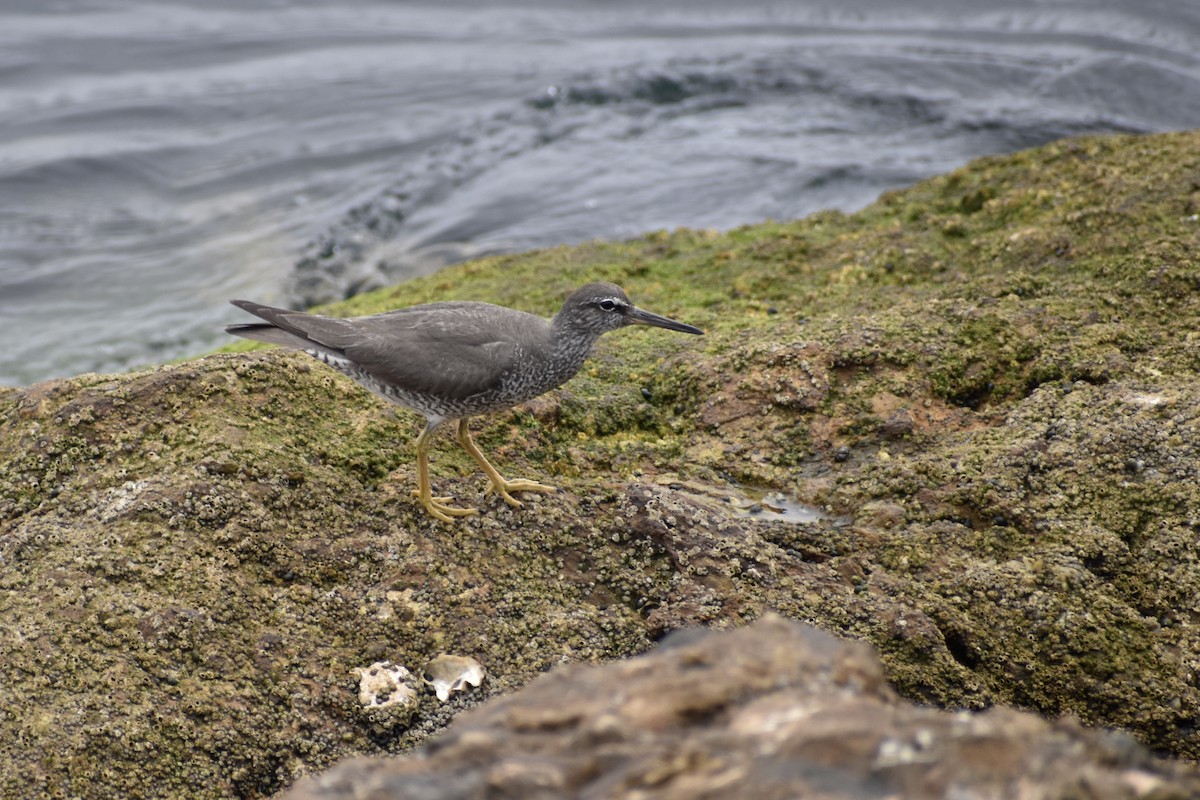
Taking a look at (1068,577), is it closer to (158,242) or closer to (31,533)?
(31,533)

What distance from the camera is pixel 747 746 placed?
104 inches

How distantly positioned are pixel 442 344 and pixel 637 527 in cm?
172

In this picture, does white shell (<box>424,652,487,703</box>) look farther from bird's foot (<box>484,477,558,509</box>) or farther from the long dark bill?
the long dark bill

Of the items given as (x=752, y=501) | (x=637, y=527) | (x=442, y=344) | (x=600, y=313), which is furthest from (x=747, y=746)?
(x=600, y=313)

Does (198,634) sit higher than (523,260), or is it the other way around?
(523,260)

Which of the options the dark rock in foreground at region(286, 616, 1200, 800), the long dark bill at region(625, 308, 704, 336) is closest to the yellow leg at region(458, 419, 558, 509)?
the long dark bill at region(625, 308, 704, 336)

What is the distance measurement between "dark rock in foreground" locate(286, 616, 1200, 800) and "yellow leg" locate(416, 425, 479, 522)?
253cm

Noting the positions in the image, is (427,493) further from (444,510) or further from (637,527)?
(637,527)

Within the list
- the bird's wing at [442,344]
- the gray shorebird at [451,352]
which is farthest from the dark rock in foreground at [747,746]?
the bird's wing at [442,344]

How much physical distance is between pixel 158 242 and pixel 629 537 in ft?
39.4

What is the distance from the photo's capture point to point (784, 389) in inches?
247

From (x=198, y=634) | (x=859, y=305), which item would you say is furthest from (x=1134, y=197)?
(x=198, y=634)

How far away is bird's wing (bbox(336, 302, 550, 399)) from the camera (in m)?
5.88

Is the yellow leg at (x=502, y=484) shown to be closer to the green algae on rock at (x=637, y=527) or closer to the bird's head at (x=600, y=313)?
the green algae on rock at (x=637, y=527)
